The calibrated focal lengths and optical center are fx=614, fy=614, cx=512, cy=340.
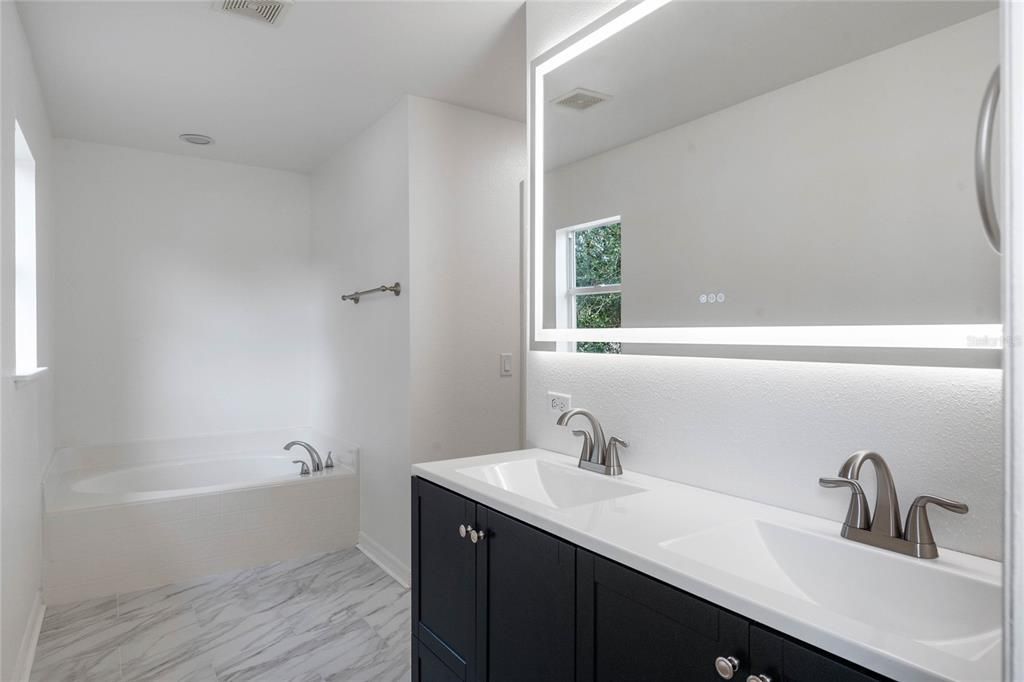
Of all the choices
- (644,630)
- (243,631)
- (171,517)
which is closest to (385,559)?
(243,631)

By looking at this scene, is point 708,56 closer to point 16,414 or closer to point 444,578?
point 444,578

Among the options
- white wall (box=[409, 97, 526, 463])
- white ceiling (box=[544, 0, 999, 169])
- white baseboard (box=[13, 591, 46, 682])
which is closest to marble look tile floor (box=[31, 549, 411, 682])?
white baseboard (box=[13, 591, 46, 682])

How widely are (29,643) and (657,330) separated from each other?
104 inches

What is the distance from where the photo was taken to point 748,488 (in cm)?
145

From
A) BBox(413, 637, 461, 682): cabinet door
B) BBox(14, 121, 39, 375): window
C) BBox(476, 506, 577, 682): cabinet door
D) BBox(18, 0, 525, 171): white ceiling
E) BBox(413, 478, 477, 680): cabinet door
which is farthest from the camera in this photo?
BBox(14, 121, 39, 375): window

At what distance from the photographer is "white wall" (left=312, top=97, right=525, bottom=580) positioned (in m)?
2.98

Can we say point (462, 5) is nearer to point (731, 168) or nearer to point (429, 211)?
point (429, 211)

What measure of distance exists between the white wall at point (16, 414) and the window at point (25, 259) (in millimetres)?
92

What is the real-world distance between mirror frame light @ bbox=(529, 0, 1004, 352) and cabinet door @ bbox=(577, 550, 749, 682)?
0.60 m

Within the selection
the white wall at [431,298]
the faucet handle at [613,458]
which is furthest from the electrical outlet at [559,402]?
the white wall at [431,298]

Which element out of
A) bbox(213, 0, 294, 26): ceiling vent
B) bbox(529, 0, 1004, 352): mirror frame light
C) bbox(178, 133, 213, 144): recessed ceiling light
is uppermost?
bbox(178, 133, 213, 144): recessed ceiling light

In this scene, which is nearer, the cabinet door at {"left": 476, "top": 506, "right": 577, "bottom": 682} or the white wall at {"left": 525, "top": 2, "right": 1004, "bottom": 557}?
the white wall at {"left": 525, "top": 2, "right": 1004, "bottom": 557}

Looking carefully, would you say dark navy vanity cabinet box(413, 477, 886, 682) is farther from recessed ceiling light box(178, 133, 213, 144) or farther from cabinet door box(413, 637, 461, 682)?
recessed ceiling light box(178, 133, 213, 144)

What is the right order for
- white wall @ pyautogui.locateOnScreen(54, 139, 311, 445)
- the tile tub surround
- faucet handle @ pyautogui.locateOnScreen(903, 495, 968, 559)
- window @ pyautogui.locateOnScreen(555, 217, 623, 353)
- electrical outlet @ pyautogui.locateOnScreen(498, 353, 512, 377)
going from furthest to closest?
white wall @ pyautogui.locateOnScreen(54, 139, 311, 445) → electrical outlet @ pyautogui.locateOnScreen(498, 353, 512, 377) → the tile tub surround → window @ pyautogui.locateOnScreen(555, 217, 623, 353) → faucet handle @ pyautogui.locateOnScreen(903, 495, 968, 559)
